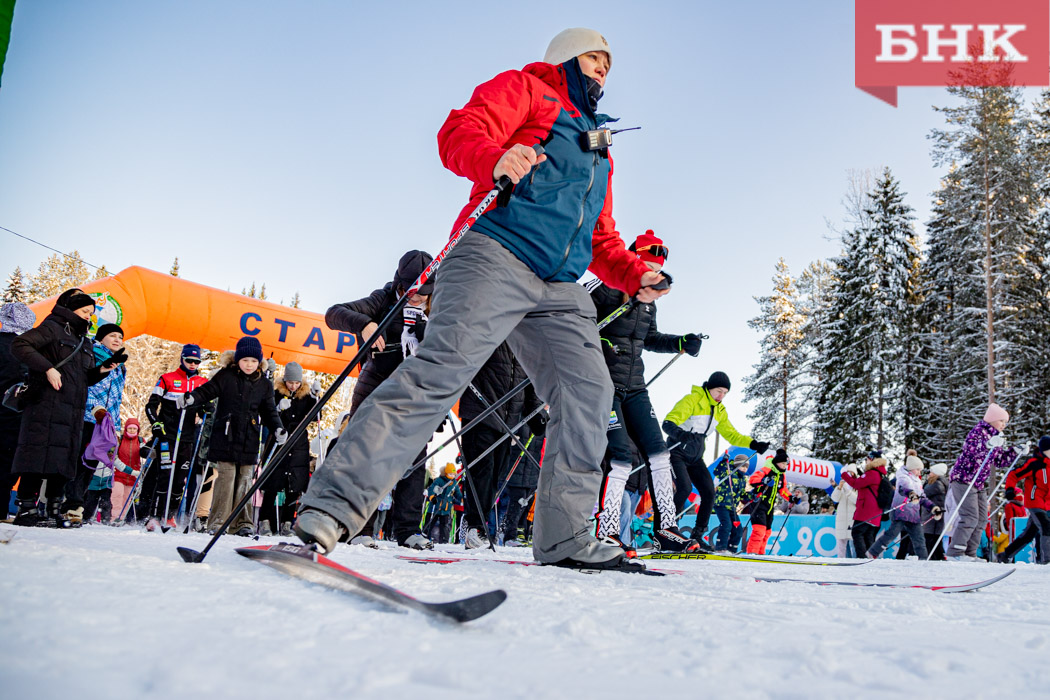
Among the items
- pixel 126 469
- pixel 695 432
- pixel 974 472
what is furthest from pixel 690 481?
pixel 126 469

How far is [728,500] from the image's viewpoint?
8.92 m

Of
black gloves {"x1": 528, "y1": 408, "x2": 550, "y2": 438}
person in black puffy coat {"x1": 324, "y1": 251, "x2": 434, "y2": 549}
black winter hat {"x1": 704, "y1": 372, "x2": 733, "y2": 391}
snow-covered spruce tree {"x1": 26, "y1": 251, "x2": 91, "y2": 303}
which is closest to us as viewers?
person in black puffy coat {"x1": 324, "y1": 251, "x2": 434, "y2": 549}

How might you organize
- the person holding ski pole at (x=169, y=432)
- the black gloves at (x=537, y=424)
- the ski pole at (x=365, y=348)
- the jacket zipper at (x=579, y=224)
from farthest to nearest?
the black gloves at (x=537, y=424) → the person holding ski pole at (x=169, y=432) → the jacket zipper at (x=579, y=224) → the ski pole at (x=365, y=348)

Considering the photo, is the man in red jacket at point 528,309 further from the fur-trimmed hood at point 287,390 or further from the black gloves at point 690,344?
the fur-trimmed hood at point 287,390

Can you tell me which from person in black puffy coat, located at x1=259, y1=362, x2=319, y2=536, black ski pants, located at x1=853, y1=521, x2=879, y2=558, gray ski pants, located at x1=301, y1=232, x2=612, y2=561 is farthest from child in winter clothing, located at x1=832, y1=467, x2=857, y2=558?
gray ski pants, located at x1=301, y1=232, x2=612, y2=561

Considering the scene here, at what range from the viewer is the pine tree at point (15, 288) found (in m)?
36.9

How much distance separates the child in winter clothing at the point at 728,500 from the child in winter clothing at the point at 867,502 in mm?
1939

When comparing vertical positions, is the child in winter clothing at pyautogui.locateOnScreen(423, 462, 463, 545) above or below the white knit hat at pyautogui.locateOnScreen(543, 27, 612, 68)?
below

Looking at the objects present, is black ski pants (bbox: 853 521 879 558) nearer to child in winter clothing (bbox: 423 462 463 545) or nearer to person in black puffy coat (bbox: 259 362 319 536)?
child in winter clothing (bbox: 423 462 463 545)

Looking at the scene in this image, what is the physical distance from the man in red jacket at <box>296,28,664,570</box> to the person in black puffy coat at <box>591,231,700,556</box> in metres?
2.06

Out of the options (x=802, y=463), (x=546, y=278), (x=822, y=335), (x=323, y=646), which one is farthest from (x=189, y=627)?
(x=822, y=335)

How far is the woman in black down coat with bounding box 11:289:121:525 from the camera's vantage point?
189 inches

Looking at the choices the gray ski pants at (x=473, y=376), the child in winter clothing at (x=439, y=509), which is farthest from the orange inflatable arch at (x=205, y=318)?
the gray ski pants at (x=473, y=376)

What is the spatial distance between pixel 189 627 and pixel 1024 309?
1058 inches
